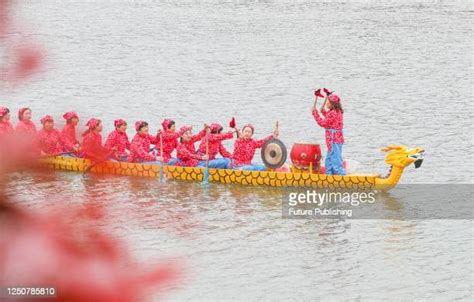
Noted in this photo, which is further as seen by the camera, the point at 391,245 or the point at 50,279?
the point at 391,245

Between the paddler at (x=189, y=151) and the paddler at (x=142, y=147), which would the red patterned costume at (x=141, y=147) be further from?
the paddler at (x=189, y=151)

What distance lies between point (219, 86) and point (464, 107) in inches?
383

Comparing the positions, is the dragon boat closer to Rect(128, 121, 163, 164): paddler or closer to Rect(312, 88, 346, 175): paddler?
Rect(128, 121, 163, 164): paddler

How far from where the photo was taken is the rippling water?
51.7 ft

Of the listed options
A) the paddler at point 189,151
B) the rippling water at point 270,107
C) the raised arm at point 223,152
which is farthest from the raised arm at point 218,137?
the rippling water at point 270,107

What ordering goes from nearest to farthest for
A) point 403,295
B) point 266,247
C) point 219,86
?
point 403,295 < point 266,247 < point 219,86

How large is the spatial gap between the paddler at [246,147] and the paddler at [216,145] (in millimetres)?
193

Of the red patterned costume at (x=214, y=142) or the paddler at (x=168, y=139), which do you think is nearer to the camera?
the red patterned costume at (x=214, y=142)

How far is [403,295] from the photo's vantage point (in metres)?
16.2

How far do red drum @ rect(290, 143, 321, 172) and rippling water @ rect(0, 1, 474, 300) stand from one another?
1059 mm

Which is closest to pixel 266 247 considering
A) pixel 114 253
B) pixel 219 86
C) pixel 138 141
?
pixel 138 141

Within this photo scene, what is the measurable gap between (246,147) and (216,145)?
68cm

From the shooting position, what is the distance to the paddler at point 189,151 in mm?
21766

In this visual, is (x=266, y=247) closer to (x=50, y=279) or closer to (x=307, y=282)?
(x=307, y=282)
